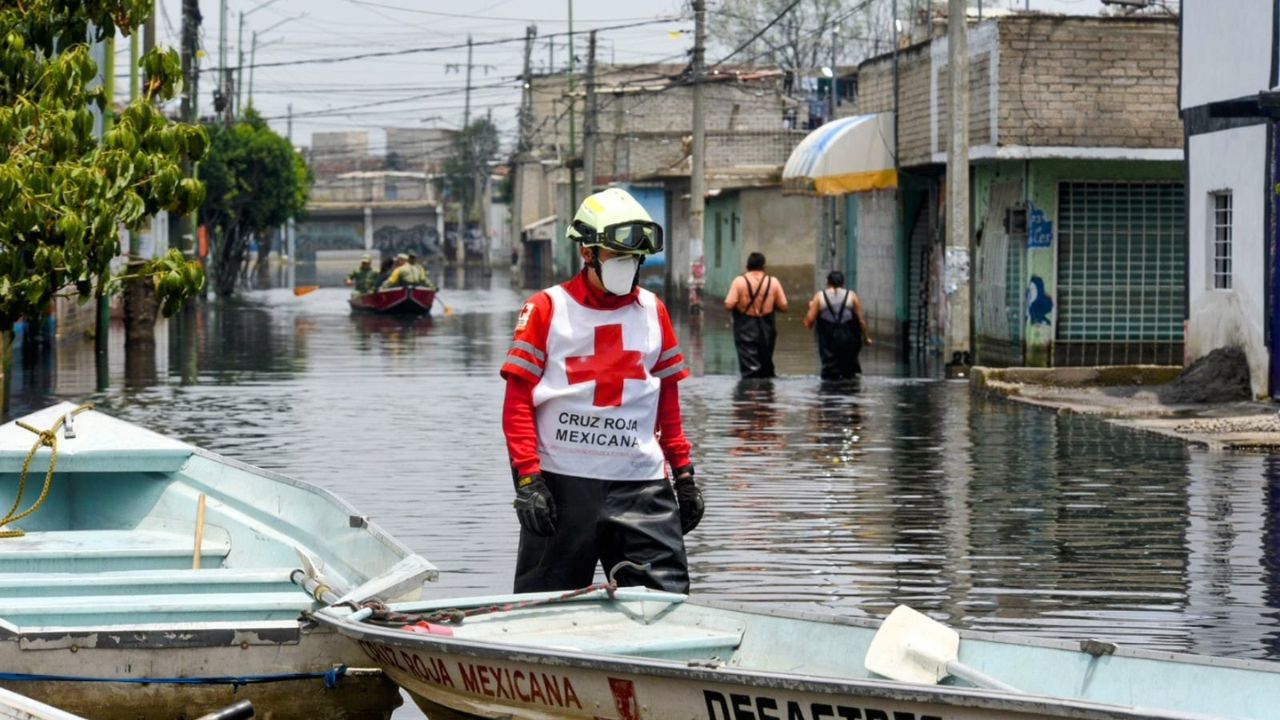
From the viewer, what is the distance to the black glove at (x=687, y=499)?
7515mm

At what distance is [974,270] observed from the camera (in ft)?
98.7

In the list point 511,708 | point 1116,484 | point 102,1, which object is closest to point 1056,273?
point 1116,484

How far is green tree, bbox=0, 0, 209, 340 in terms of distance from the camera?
1168 centimetres

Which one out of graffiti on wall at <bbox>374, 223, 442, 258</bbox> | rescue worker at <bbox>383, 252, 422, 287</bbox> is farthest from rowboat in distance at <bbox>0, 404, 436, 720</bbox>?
graffiti on wall at <bbox>374, 223, 442, 258</bbox>

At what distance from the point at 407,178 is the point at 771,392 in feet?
398

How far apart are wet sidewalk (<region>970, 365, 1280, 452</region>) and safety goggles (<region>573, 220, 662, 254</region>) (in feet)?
33.6

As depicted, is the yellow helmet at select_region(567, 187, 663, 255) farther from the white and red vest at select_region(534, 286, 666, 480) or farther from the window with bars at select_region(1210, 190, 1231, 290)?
the window with bars at select_region(1210, 190, 1231, 290)

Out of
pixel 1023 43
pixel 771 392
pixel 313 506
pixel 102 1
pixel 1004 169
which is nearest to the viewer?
pixel 313 506

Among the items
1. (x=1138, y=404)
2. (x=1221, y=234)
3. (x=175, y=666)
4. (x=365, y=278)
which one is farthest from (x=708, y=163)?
(x=175, y=666)

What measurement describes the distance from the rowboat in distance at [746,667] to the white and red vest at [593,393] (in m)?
0.50

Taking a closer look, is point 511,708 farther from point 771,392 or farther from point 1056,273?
point 1056,273

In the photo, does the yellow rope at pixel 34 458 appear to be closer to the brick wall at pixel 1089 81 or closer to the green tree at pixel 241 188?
the brick wall at pixel 1089 81

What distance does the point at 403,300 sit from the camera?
44375 millimetres

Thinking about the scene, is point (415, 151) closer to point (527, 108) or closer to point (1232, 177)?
point (527, 108)
